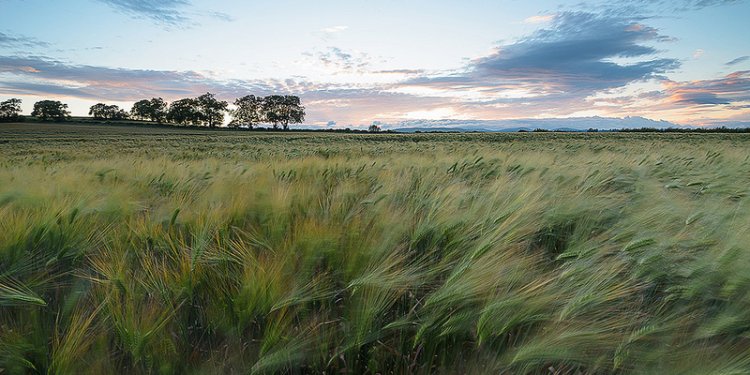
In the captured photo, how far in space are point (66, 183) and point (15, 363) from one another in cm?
313

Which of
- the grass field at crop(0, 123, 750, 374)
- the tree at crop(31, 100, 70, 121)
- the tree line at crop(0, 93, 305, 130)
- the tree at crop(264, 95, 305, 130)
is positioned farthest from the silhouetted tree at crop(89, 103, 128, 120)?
the grass field at crop(0, 123, 750, 374)

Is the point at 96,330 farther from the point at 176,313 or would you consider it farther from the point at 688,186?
the point at 688,186

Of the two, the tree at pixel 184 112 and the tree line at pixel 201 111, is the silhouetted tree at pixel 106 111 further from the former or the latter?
the tree at pixel 184 112

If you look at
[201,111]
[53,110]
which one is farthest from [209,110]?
[53,110]

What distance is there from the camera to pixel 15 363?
3.90 ft

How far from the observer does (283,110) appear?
98312 mm

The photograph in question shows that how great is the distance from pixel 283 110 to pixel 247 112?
8926mm

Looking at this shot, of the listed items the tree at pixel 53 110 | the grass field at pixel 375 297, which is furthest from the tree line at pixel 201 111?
the grass field at pixel 375 297

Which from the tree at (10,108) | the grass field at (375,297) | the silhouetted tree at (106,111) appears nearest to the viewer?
the grass field at (375,297)

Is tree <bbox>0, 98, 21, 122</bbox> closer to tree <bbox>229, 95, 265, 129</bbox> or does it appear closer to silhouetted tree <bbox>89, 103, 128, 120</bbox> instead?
silhouetted tree <bbox>89, 103, 128, 120</bbox>

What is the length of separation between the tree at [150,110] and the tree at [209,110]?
9592 millimetres

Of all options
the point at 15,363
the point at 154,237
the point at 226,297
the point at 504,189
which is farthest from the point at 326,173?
the point at 15,363

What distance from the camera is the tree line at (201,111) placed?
8738cm

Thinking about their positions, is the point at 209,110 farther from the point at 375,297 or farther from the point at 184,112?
the point at 375,297
